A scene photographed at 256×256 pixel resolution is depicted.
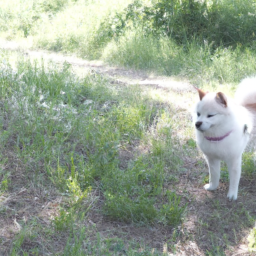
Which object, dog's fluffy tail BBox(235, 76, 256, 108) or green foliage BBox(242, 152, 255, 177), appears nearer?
dog's fluffy tail BBox(235, 76, 256, 108)

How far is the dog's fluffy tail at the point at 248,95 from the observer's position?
3.48 meters

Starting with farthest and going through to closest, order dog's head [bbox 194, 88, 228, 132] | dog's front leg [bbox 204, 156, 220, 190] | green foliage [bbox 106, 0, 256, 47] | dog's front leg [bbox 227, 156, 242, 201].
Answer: green foliage [bbox 106, 0, 256, 47]
dog's front leg [bbox 204, 156, 220, 190]
dog's front leg [bbox 227, 156, 242, 201]
dog's head [bbox 194, 88, 228, 132]

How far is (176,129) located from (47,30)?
5.90 m

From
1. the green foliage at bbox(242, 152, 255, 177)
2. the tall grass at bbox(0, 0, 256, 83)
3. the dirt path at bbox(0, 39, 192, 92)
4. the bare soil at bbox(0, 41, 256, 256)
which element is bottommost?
the bare soil at bbox(0, 41, 256, 256)

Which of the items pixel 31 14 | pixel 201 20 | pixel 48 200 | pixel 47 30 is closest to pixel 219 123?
pixel 48 200

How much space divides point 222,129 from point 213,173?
1.84ft

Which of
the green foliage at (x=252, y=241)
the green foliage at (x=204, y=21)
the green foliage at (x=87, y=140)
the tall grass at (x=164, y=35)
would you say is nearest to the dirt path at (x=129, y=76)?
the tall grass at (x=164, y=35)

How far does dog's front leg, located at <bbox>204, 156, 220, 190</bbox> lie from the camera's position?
3.29 meters

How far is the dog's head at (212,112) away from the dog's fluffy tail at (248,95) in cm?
64

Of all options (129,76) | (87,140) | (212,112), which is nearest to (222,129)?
(212,112)

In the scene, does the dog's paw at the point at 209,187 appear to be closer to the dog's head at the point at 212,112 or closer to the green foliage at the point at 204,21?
the dog's head at the point at 212,112

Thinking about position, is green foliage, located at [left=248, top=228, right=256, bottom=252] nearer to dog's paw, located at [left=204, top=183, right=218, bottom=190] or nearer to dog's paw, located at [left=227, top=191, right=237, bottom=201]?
dog's paw, located at [left=227, top=191, right=237, bottom=201]

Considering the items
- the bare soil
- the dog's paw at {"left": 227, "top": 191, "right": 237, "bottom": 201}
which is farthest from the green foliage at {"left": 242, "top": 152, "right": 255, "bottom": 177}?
the dog's paw at {"left": 227, "top": 191, "right": 237, "bottom": 201}

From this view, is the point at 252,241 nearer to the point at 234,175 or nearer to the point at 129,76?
the point at 234,175
